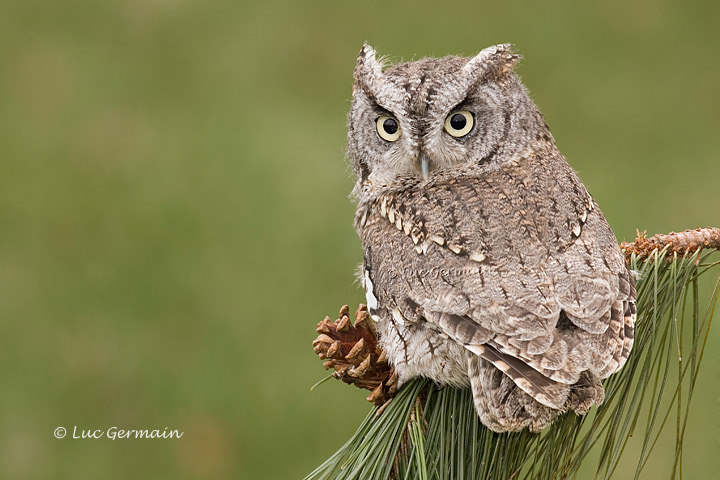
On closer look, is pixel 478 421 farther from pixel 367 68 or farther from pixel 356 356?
pixel 367 68

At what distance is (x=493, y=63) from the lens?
2.20 m

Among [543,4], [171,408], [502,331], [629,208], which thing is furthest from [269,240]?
[502,331]

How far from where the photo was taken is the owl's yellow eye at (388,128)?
220cm

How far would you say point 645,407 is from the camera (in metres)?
3.33

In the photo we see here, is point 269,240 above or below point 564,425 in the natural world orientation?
above

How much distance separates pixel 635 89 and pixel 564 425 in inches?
119

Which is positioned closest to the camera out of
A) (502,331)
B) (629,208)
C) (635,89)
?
(502,331)

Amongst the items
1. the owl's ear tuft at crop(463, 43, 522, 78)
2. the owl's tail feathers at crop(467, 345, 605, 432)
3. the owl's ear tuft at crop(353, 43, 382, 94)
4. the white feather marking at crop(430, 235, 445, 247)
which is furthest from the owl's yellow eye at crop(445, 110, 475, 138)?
the owl's tail feathers at crop(467, 345, 605, 432)

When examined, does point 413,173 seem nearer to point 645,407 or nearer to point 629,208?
point 645,407

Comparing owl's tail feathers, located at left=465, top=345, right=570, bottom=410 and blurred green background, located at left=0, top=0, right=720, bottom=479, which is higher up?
blurred green background, located at left=0, top=0, right=720, bottom=479

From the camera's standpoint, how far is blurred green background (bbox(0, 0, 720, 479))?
3.46m

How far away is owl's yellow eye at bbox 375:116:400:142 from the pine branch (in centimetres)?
53

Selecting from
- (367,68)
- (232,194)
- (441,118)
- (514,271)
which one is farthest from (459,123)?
(232,194)

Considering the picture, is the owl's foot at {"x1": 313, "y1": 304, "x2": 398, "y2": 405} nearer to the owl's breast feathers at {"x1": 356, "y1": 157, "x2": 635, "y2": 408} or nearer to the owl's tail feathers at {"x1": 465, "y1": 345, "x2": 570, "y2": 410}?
the owl's breast feathers at {"x1": 356, "y1": 157, "x2": 635, "y2": 408}
